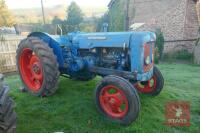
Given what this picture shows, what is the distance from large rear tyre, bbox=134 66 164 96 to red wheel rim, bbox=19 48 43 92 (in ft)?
6.49

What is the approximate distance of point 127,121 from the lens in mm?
3539

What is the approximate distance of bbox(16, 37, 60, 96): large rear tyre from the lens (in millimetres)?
4184

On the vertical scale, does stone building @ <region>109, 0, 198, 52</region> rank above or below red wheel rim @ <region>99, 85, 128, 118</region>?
above

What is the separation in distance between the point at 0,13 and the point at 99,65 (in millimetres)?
20820

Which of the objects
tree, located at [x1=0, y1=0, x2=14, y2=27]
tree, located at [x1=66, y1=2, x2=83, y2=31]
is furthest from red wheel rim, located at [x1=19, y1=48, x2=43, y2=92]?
tree, located at [x1=66, y1=2, x2=83, y2=31]

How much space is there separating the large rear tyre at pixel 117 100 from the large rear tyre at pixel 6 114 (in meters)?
1.41

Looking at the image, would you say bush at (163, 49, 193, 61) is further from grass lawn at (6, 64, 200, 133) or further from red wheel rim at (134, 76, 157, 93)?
red wheel rim at (134, 76, 157, 93)

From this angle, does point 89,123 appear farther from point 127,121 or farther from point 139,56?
point 139,56

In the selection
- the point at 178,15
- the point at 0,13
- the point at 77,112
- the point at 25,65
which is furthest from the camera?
the point at 0,13

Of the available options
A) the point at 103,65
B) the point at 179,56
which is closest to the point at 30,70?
the point at 103,65

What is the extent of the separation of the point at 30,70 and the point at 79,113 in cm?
170

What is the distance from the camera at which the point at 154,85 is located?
4789 mm

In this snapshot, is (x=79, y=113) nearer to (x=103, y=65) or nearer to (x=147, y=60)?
(x=103, y=65)

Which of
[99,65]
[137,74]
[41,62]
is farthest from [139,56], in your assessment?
[41,62]
